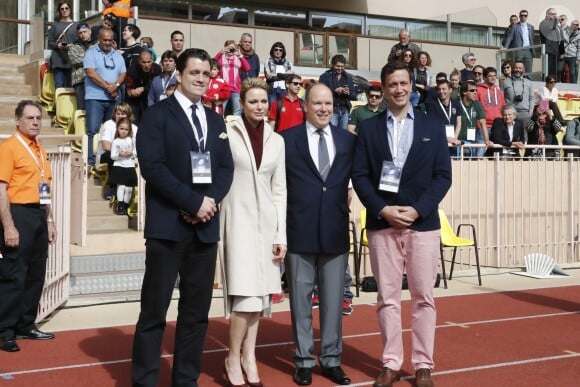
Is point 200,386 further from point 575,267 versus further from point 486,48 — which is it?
point 486,48

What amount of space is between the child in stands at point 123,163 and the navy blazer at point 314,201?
488cm

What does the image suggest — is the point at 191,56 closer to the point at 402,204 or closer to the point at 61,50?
the point at 402,204

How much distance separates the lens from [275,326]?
782 cm

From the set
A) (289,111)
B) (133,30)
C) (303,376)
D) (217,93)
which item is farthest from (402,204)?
(133,30)

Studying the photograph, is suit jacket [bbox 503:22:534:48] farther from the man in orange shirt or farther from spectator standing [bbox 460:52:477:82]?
the man in orange shirt

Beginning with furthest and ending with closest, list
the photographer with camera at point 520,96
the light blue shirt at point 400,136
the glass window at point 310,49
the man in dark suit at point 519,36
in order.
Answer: the man in dark suit at point 519,36, the glass window at point 310,49, the photographer with camera at point 520,96, the light blue shirt at point 400,136

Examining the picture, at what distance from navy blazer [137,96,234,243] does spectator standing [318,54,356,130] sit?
7.57 meters

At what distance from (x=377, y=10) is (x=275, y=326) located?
17.4 metres

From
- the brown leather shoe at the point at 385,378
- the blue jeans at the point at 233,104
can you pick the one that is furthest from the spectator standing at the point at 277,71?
the brown leather shoe at the point at 385,378

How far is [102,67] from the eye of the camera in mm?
11945

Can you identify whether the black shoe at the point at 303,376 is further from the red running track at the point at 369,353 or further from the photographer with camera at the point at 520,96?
the photographer with camera at the point at 520,96

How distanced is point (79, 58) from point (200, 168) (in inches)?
321

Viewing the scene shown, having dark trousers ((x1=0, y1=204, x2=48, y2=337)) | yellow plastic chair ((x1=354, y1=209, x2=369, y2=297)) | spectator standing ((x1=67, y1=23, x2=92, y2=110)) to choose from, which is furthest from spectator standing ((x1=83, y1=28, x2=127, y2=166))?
dark trousers ((x1=0, y1=204, x2=48, y2=337))

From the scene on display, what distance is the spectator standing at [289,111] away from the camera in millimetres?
10734
